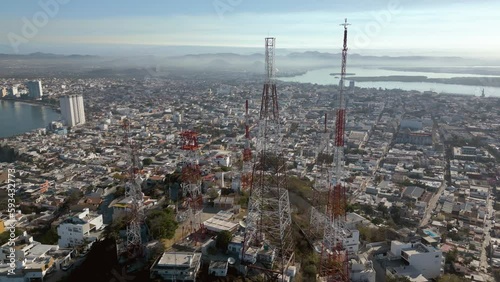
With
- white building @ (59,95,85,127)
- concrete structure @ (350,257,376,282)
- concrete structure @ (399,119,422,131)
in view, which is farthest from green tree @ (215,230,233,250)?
white building @ (59,95,85,127)

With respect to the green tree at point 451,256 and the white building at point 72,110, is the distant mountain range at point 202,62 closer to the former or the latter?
the white building at point 72,110

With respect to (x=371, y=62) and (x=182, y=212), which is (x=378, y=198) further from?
(x=371, y=62)

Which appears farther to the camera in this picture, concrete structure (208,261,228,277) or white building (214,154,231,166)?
white building (214,154,231,166)

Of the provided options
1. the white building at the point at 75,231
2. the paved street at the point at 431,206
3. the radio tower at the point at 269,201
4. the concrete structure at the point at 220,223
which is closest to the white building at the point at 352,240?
the radio tower at the point at 269,201

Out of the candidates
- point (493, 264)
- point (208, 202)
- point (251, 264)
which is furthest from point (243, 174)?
point (493, 264)

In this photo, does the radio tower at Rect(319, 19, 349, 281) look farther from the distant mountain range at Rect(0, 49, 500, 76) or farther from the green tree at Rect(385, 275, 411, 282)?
the distant mountain range at Rect(0, 49, 500, 76)

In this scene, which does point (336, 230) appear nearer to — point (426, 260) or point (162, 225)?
point (426, 260)
